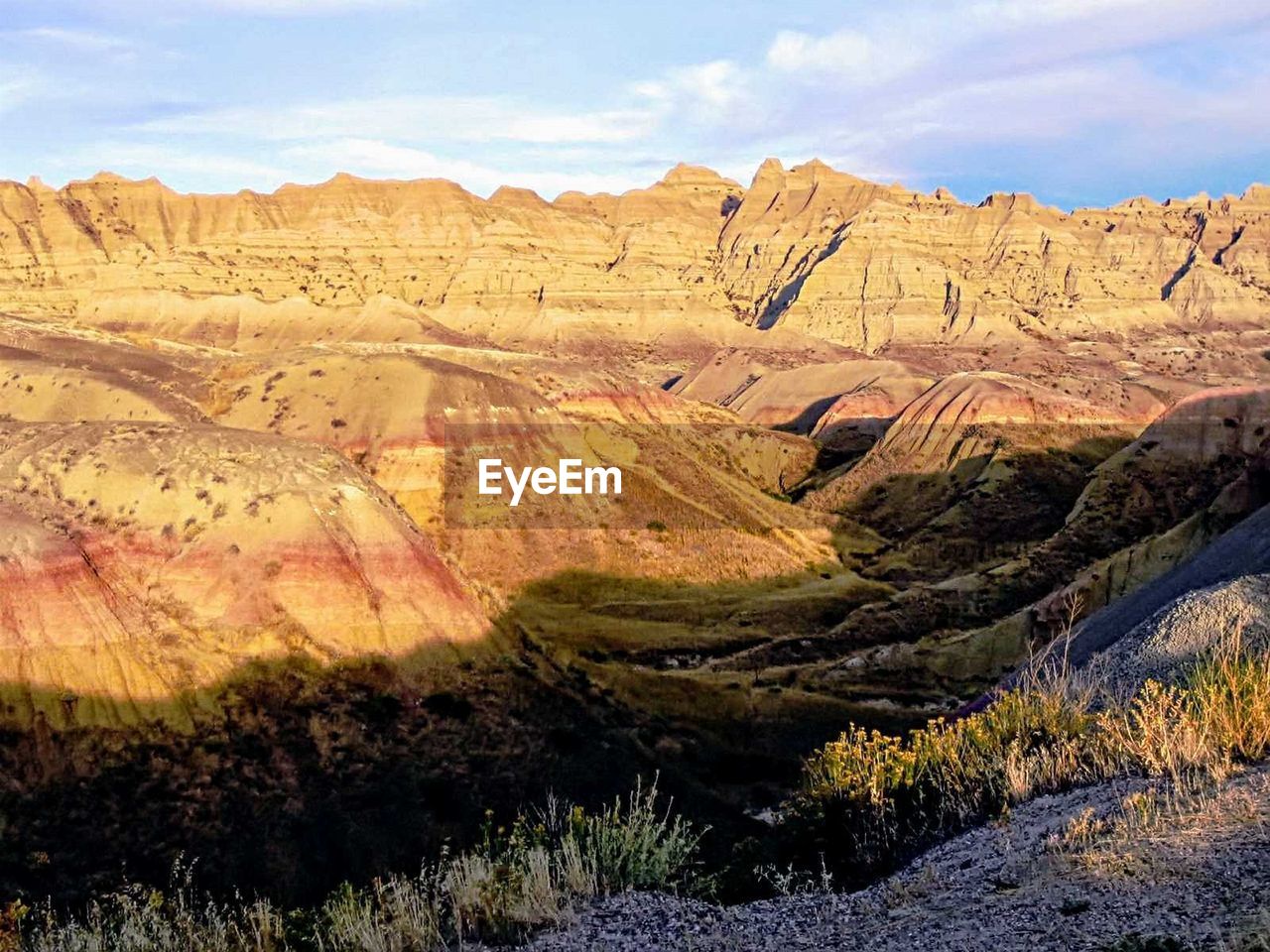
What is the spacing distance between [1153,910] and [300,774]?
23276 millimetres

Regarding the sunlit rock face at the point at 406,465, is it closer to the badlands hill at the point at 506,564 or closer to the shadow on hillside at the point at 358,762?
the badlands hill at the point at 506,564

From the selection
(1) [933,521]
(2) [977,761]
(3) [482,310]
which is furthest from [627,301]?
(2) [977,761]

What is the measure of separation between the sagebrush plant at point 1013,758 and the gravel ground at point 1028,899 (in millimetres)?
503

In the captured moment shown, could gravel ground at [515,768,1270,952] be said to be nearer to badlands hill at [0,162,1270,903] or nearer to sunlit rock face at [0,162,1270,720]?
badlands hill at [0,162,1270,903]

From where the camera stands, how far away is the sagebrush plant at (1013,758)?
1062cm

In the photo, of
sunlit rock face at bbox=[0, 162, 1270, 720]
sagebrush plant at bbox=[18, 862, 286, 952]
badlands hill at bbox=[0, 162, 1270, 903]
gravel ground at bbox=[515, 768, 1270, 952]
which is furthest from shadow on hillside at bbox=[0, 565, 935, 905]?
gravel ground at bbox=[515, 768, 1270, 952]

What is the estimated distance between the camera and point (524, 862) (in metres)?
11.7

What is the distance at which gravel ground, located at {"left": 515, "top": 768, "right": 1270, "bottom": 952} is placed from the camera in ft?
26.4

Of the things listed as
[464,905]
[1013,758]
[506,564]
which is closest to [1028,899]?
[1013,758]

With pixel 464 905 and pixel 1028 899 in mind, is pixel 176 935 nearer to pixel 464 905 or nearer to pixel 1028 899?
pixel 464 905

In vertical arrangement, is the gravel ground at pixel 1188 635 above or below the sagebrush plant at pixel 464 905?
above

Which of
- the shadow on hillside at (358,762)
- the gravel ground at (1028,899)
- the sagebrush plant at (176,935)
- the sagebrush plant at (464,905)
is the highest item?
the gravel ground at (1028,899)

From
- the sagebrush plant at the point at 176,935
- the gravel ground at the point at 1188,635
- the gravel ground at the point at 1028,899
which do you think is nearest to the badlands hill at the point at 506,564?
the sagebrush plant at the point at 176,935

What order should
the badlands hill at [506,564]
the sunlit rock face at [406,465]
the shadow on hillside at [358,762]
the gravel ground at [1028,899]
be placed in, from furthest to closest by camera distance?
the sunlit rock face at [406,465] → the badlands hill at [506,564] → the shadow on hillside at [358,762] → the gravel ground at [1028,899]
